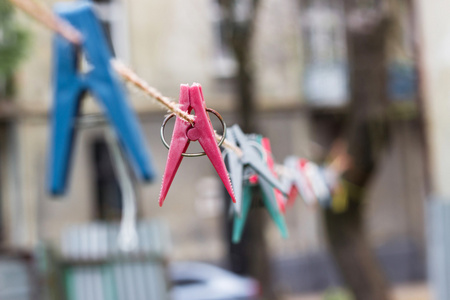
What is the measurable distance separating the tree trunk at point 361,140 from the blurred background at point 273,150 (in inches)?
0.5

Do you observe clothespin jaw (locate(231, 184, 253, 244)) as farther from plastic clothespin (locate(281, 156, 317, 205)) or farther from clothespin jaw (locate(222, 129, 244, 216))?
plastic clothespin (locate(281, 156, 317, 205))

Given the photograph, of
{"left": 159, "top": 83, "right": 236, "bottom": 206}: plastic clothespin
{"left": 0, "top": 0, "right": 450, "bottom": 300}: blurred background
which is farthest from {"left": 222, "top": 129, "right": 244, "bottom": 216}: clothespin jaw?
{"left": 0, "top": 0, "right": 450, "bottom": 300}: blurred background

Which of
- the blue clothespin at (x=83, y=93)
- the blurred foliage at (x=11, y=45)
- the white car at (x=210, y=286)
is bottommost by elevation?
the white car at (x=210, y=286)

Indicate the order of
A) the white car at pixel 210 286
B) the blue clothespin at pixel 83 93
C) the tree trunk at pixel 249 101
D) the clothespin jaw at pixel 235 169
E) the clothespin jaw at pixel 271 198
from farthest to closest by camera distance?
1. the white car at pixel 210 286
2. the tree trunk at pixel 249 101
3. the blue clothespin at pixel 83 93
4. the clothespin jaw at pixel 271 198
5. the clothespin jaw at pixel 235 169

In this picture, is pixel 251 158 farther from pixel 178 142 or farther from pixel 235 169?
pixel 178 142

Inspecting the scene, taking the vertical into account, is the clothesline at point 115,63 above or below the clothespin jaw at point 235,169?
above

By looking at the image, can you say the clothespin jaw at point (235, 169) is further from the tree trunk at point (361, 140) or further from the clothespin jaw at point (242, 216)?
the tree trunk at point (361, 140)

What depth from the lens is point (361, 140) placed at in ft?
15.0

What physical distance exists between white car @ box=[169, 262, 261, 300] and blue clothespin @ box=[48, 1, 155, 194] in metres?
3.22

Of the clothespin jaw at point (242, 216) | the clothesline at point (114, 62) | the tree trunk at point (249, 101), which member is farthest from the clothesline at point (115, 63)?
the tree trunk at point (249, 101)

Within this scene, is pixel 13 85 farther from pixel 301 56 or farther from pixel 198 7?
pixel 301 56

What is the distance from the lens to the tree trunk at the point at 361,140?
15.0 ft

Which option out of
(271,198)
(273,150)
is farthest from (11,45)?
(273,150)

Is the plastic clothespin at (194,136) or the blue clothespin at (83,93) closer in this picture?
the plastic clothespin at (194,136)
